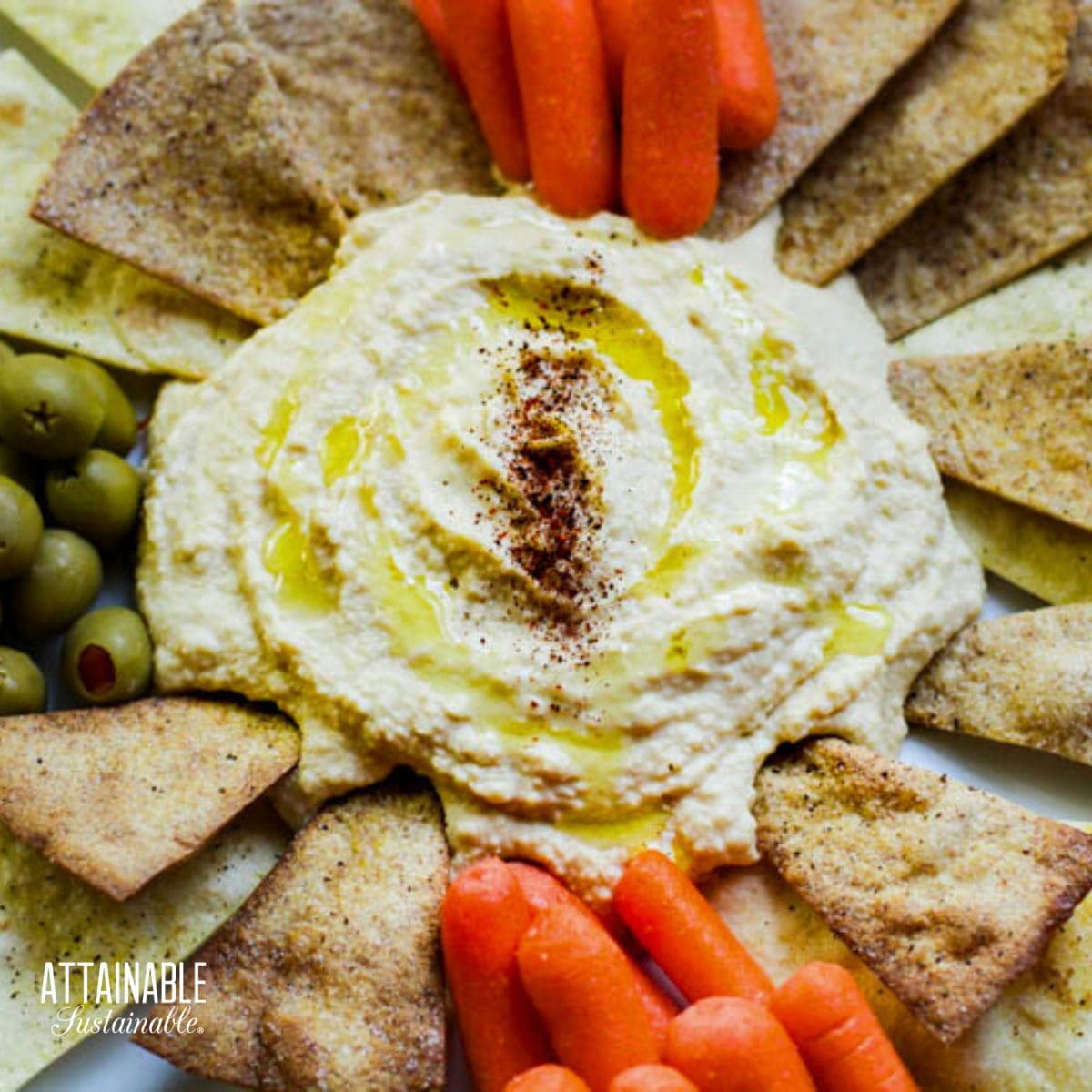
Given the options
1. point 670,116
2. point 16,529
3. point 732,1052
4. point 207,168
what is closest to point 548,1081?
point 732,1052

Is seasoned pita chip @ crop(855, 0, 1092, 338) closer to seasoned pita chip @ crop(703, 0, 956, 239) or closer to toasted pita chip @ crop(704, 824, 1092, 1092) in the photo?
seasoned pita chip @ crop(703, 0, 956, 239)

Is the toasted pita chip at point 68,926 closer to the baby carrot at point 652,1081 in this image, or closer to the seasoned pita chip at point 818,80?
the baby carrot at point 652,1081

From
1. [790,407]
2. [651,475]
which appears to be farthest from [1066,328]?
[651,475]

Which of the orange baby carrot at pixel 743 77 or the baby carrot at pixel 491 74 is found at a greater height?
the orange baby carrot at pixel 743 77

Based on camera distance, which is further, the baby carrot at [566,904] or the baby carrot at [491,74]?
the baby carrot at [491,74]

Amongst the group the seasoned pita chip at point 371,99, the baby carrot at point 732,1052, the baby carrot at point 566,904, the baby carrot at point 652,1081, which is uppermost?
the seasoned pita chip at point 371,99

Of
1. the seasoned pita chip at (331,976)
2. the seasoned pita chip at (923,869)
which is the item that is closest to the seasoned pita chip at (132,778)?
the seasoned pita chip at (331,976)

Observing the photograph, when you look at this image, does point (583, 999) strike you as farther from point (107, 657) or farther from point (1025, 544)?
point (1025, 544)
